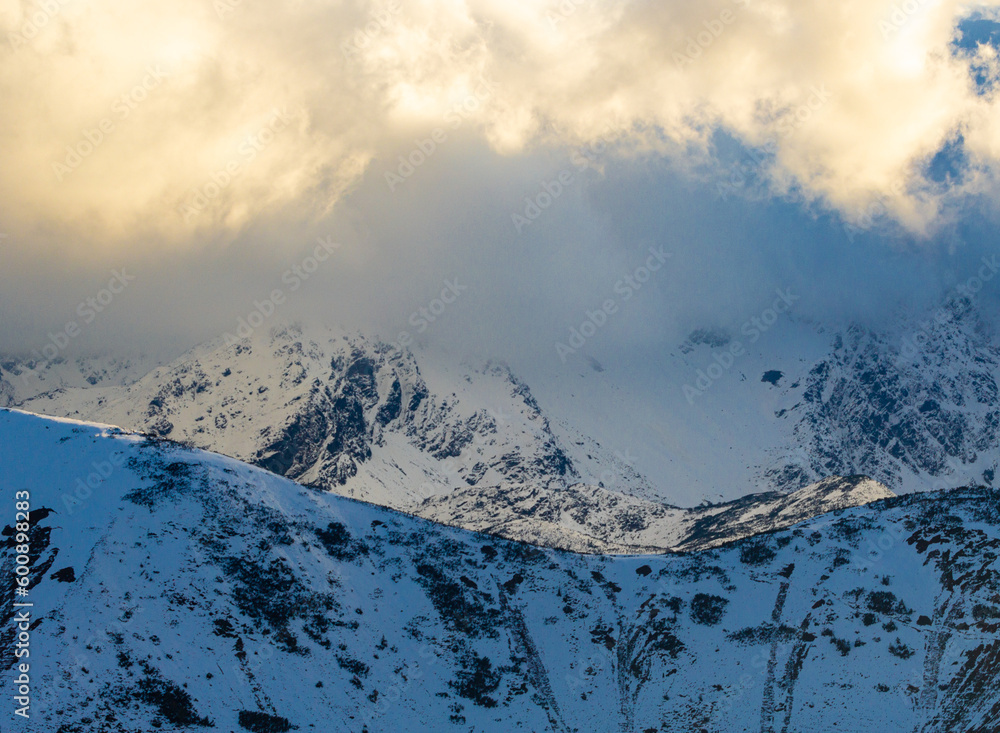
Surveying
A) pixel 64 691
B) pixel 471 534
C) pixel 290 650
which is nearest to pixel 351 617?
pixel 290 650

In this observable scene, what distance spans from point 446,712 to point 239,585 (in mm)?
39168

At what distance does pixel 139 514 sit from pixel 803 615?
112437 mm

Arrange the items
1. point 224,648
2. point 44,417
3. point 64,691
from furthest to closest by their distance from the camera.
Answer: point 44,417 → point 224,648 → point 64,691

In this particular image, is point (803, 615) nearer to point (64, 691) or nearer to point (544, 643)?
point (544, 643)

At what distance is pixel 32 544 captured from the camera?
149 metres

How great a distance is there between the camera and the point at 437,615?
167500 mm

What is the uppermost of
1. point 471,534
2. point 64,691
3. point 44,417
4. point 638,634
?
point 44,417

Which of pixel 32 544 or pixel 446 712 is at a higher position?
pixel 32 544

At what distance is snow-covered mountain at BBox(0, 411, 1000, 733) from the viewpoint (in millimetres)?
136750

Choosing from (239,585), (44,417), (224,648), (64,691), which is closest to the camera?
(64,691)

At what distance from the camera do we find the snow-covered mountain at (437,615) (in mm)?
136750

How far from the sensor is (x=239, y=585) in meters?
156

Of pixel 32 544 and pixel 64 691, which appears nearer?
pixel 64 691

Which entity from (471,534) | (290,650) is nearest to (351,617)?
(290,650)
